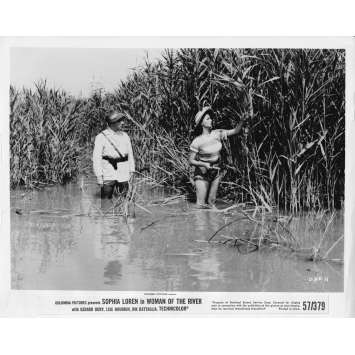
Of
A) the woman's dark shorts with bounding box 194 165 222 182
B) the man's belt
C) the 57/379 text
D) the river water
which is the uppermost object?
the man's belt

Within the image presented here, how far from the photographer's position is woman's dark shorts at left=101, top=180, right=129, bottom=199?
5.12 m

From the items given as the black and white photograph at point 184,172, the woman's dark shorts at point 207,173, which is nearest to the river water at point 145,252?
the black and white photograph at point 184,172

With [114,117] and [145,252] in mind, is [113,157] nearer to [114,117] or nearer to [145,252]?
[114,117]

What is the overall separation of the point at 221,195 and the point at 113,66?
1265 mm

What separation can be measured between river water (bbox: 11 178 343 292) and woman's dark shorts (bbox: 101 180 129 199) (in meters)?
0.08

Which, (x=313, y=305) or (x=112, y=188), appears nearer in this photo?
(x=313, y=305)

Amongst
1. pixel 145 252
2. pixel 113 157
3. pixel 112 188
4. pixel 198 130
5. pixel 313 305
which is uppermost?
pixel 198 130

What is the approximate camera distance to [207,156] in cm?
506

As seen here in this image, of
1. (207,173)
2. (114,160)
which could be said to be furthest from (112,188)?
(207,173)

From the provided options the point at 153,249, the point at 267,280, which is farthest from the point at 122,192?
the point at 267,280

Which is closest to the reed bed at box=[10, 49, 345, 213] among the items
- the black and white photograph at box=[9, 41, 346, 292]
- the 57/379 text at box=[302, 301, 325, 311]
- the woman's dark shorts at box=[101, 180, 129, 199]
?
the black and white photograph at box=[9, 41, 346, 292]

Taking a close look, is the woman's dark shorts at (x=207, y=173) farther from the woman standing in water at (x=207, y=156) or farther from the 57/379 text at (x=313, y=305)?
the 57/379 text at (x=313, y=305)

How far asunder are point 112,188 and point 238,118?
1111 mm

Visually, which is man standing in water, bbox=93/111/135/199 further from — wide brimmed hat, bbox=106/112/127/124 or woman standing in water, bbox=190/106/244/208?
woman standing in water, bbox=190/106/244/208
